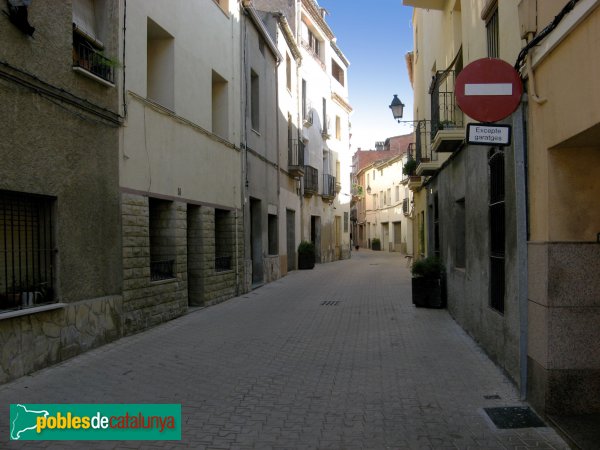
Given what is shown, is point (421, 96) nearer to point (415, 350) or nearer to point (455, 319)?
point (455, 319)

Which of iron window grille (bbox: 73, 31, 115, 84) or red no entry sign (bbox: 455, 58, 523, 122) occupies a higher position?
iron window grille (bbox: 73, 31, 115, 84)

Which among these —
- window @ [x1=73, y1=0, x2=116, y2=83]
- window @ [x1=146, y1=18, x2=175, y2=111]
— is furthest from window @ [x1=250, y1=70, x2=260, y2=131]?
window @ [x1=73, y1=0, x2=116, y2=83]

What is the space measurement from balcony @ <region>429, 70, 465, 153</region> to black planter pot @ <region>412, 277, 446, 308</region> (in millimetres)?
3132

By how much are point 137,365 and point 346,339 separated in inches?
126

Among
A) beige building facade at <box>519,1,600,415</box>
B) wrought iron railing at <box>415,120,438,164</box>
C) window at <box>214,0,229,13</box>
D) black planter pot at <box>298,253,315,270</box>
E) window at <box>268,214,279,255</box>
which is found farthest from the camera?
black planter pot at <box>298,253,315,270</box>

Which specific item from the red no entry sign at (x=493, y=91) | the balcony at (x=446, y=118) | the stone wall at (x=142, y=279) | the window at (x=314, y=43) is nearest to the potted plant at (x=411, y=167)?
the balcony at (x=446, y=118)

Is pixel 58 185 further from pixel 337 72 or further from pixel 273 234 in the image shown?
pixel 337 72

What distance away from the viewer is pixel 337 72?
112 ft

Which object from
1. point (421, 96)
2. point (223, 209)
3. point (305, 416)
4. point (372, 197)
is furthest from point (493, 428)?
point (372, 197)

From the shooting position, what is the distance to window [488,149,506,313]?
6270mm

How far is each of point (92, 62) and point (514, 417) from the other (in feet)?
23.2

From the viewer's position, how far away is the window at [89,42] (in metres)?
7.60

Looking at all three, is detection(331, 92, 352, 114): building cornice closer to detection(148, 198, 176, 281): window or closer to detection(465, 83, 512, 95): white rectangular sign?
detection(148, 198, 176, 281): window

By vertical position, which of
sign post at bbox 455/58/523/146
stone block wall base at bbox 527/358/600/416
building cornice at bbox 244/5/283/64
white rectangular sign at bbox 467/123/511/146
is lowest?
stone block wall base at bbox 527/358/600/416
